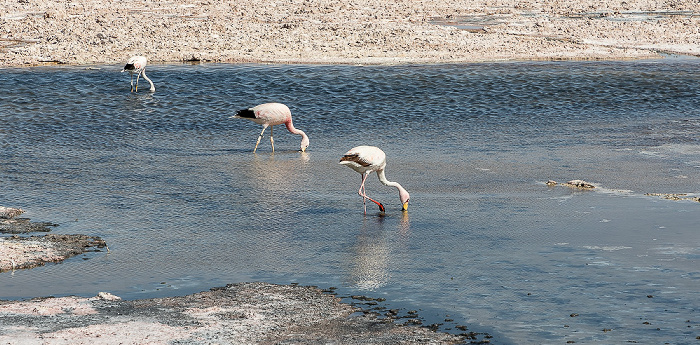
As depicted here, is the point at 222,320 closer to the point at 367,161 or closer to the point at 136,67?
the point at 367,161

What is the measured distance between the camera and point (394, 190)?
1212 cm

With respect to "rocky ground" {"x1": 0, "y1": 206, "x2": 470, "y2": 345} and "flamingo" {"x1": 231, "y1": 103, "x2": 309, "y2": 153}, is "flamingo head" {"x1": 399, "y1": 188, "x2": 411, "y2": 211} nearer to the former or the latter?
"rocky ground" {"x1": 0, "y1": 206, "x2": 470, "y2": 345}

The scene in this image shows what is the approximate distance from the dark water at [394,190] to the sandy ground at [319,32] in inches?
95.9

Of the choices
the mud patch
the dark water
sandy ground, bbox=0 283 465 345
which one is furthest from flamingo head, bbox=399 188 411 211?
the mud patch

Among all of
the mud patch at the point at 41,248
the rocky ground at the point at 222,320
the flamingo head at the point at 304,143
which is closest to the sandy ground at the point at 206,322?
the rocky ground at the point at 222,320

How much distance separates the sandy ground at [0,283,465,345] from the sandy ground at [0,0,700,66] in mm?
16774

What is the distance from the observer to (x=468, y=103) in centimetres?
1944

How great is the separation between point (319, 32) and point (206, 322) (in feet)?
68.1

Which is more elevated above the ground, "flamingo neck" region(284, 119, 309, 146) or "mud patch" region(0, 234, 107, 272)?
"flamingo neck" region(284, 119, 309, 146)

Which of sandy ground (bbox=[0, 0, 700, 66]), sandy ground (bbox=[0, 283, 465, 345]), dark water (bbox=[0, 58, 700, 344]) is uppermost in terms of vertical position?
sandy ground (bbox=[0, 0, 700, 66])

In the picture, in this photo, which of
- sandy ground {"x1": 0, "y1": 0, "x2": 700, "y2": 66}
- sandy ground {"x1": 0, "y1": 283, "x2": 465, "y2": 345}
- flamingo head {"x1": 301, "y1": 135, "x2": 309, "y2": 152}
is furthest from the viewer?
sandy ground {"x1": 0, "y1": 0, "x2": 700, "y2": 66}

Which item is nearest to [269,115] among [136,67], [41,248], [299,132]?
[299,132]

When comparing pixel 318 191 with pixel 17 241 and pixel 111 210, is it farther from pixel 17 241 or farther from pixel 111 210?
pixel 17 241

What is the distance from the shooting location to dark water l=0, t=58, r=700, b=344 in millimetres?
7910
